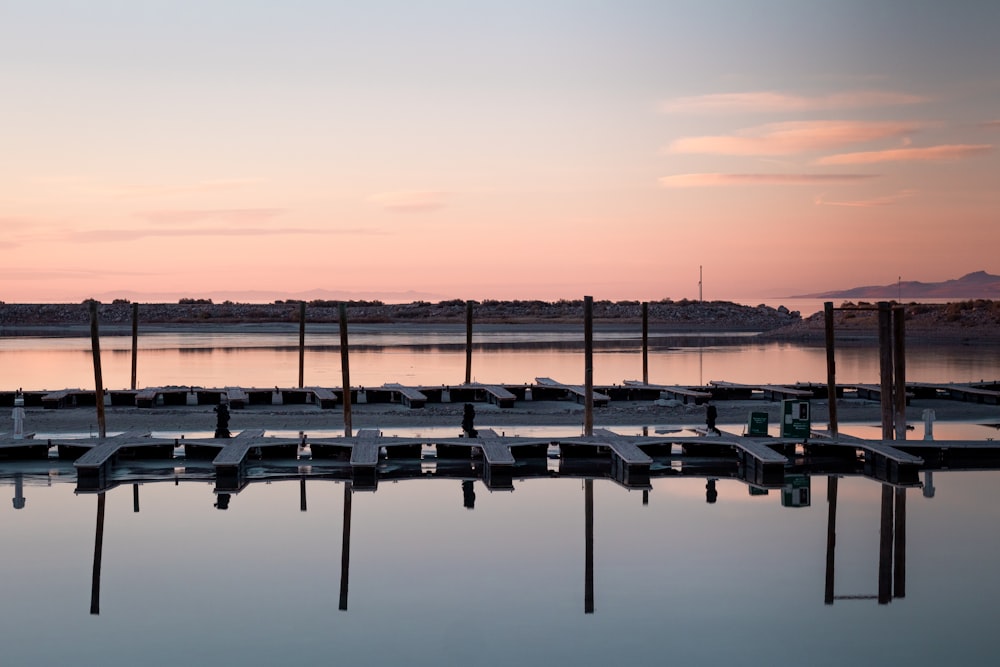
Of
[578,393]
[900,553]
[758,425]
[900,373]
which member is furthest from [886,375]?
[578,393]

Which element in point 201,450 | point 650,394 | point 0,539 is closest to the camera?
point 0,539

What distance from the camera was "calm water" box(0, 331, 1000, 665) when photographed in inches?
503

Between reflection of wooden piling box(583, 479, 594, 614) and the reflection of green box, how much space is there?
537cm

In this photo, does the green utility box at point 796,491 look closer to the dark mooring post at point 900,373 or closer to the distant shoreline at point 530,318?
the dark mooring post at point 900,373

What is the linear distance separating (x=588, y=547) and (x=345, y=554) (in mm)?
3734

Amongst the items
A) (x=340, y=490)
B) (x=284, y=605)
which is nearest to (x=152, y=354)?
(x=340, y=490)

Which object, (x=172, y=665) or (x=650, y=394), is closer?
(x=172, y=665)

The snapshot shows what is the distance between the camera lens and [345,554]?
16922mm

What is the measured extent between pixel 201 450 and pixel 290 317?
A: 113010 mm

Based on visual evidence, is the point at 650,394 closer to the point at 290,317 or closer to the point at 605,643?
the point at 605,643

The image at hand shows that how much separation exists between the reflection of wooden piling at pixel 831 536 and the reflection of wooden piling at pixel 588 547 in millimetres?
3102

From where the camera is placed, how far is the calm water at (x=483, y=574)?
12.8 metres

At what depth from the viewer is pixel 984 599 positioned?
48.2 feet

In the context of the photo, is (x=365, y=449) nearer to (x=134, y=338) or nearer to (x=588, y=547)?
(x=588, y=547)
